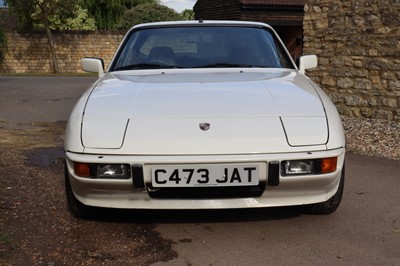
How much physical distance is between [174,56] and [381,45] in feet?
15.3

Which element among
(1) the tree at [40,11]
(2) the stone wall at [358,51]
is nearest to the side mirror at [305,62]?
(2) the stone wall at [358,51]

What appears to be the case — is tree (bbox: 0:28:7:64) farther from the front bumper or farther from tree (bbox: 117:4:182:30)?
the front bumper

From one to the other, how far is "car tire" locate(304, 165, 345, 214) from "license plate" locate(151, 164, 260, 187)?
0.81 meters

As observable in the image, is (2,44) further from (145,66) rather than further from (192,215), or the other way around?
(192,215)

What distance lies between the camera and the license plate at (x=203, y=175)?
2.70 meters

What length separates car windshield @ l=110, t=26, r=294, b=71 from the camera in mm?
4035

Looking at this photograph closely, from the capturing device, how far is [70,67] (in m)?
27.1

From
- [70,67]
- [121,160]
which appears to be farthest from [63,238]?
[70,67]

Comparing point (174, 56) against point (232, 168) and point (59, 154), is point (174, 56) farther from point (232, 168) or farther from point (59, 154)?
point (59, 154)

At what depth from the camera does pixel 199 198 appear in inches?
110

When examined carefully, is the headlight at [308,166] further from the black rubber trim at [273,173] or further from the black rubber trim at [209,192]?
the black rubber trim at [209,192]

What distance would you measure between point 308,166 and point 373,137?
4.01 m

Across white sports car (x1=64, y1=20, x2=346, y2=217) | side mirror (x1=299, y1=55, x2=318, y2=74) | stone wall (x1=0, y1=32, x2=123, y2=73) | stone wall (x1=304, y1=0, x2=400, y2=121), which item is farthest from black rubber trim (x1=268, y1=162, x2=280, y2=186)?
stone wall (x1=0, y1=32, x2=123, y2=73)

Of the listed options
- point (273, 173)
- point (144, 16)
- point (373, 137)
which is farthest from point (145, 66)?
point (144, 16)
